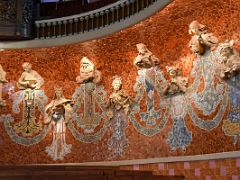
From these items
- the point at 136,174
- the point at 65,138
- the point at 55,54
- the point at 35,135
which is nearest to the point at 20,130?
the point at 35,135

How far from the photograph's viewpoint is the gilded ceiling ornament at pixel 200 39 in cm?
735

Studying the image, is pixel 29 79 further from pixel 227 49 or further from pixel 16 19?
pixel 227 49

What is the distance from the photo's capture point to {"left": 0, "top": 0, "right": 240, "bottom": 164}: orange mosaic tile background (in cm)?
728

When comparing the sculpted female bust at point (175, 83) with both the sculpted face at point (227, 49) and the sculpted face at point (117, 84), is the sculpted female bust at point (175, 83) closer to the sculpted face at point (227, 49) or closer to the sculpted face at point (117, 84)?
the sculpted face at point (227, 49)

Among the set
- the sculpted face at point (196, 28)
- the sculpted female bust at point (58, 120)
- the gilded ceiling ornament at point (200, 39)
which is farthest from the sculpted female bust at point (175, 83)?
the sculpted female bust at point (58, 120)

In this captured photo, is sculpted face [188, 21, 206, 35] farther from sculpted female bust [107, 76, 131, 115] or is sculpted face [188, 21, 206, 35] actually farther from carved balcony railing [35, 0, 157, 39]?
sculpted female bust [107, 76, 131, 115]

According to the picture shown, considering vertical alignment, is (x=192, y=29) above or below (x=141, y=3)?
below

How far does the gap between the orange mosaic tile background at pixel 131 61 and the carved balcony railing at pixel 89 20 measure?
307 mm

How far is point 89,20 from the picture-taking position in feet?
32.2

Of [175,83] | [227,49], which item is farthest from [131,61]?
[227,49]

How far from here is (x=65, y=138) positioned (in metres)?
9.88

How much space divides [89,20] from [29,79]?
1.90 meters

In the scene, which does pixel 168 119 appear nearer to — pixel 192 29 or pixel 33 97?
pixel 192 29

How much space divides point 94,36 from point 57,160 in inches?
108
